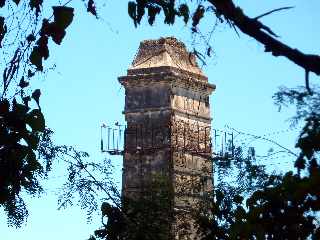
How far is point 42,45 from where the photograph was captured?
316 cm

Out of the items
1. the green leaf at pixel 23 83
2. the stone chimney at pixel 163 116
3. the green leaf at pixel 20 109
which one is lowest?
the green leaf at pixel 20 109

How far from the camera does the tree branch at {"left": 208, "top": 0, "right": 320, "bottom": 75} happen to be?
229 cm

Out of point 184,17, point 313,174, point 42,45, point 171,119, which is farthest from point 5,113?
point 171,119

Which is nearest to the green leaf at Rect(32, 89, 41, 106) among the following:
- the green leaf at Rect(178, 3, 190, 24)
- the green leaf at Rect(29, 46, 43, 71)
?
the green leaf at Rect(29, 46, 43, 71)

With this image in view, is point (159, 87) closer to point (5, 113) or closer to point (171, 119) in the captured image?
point (171, 119)

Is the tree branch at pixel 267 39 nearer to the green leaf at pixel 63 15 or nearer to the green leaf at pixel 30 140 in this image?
the green leaf at pixel 63 15

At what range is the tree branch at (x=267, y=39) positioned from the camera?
229 cm

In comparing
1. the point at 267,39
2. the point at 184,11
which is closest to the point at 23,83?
the point at 184,11

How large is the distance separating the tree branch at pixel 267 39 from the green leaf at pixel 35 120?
0.97m

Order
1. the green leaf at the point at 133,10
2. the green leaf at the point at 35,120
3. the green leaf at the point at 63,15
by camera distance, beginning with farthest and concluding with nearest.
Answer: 1. the green leaf at the point at 133,10
2. the green leaf at the point at 63,15
3. the green leaf at the point at 35,120

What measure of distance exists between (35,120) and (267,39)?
111 cm

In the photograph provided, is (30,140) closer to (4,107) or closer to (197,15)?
A: (4,107)

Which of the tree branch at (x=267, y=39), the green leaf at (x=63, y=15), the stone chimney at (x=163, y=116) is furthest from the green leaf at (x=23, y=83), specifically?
the stone chimney at (x=163, y=116)

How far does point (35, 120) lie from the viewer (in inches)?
110
